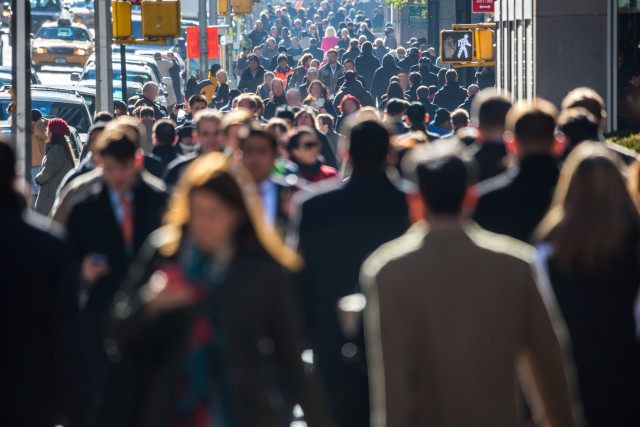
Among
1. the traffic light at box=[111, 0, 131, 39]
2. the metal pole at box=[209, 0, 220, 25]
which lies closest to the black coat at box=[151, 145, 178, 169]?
the traffic light at box=[111, 0, 131, 39]

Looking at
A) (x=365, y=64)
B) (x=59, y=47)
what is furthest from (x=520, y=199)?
(x=59, y=47)

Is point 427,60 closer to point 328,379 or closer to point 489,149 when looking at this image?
point 489,149

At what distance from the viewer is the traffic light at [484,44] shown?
26344 millimetres

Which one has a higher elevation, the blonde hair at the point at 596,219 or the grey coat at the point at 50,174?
the blonde hair at the point at 596,219

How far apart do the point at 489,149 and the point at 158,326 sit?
424 cm

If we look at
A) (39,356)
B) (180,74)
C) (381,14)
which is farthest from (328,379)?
(381,14)

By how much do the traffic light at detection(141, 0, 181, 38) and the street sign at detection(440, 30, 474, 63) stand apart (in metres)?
5.55

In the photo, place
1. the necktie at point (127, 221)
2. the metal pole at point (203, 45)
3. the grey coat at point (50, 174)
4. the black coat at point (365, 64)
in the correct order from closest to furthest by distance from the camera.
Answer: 1. the necktie at point (127, 221)
2. the grey coat at point (50, 174)
3. the black coat at point (365, 64)
4. the metal pole at point (203, 45)

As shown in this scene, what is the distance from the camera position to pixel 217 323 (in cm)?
459

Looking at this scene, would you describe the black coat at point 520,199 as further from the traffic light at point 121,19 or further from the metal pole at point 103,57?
the metal pole at point 103,57

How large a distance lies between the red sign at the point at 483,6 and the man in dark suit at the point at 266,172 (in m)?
23.1

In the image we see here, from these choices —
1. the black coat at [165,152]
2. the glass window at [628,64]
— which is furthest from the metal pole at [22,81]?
the glass window at [628,64]

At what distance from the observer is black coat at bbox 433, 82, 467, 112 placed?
2447 cm

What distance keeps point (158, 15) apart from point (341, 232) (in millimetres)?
17234
